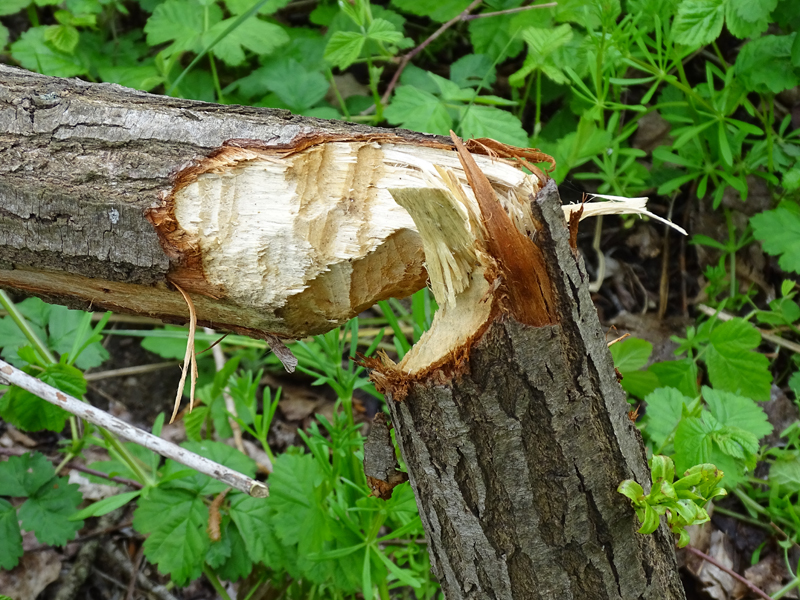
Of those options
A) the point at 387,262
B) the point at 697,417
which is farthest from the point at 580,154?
the point at 387,262

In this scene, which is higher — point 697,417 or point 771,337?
point 697,417

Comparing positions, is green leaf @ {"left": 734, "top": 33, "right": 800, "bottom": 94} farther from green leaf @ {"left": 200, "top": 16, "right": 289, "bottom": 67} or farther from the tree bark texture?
green leaf @ {"left": 200, "top": 16, "right": 289, "bottom": 67}

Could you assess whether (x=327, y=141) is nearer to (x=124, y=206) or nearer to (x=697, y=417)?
(x=124, y=206)

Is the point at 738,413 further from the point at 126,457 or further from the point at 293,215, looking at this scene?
the point at 126,457

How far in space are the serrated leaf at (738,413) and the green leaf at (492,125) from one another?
939 millimetres

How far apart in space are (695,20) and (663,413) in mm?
1168

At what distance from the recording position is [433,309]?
1787 millimetres

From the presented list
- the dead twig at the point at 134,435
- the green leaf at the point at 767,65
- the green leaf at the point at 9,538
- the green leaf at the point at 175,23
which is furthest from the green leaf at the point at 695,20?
the green leaf at the point at 9,538

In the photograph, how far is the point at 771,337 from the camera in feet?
7.18

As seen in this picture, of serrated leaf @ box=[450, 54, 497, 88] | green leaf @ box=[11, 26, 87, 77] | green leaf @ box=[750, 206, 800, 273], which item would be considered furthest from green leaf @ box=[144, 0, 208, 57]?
green leaf @ box=[750, 206, 800, 273]

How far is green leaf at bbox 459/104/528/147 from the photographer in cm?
191

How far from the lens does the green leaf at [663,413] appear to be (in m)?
1.58

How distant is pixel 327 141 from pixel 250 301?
293 mm

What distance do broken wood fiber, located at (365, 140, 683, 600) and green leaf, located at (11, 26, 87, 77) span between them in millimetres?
2021
